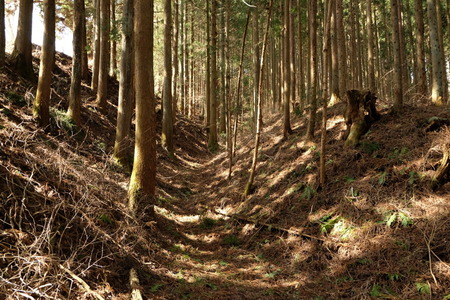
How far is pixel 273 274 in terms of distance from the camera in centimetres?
511

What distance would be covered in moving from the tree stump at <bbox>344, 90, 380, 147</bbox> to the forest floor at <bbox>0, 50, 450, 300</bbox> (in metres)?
0.20

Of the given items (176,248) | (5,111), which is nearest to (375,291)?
(176,248)

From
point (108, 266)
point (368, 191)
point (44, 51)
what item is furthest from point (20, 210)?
point (44, 51)

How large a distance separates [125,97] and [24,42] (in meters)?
3.22

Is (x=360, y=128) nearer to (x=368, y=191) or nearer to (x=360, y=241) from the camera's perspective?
(x=368, y=191)

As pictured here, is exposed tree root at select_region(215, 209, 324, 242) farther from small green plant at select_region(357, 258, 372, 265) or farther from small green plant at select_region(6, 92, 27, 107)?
small green plant at select_region(6, 92, 27, 107)

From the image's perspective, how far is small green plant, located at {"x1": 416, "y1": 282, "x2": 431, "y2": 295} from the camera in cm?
370

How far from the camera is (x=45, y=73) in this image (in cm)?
803

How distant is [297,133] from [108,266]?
790 centimetres

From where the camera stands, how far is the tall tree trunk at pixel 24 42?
30.2 feet

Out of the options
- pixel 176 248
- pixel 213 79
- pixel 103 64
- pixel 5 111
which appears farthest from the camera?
pixel 213 79

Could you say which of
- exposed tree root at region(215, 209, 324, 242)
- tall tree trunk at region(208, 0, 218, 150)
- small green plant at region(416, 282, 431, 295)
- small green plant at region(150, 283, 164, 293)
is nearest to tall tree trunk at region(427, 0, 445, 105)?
exposed tree root at region(215, 209, 324, 242)

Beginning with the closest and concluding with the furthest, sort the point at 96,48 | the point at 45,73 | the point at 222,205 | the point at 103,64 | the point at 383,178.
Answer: the point at 383,178 → the point at 45,73 → the point at 222,205 → the point at 103,64 → the point at 96,48

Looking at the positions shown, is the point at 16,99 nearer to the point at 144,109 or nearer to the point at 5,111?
the point at 5,111
